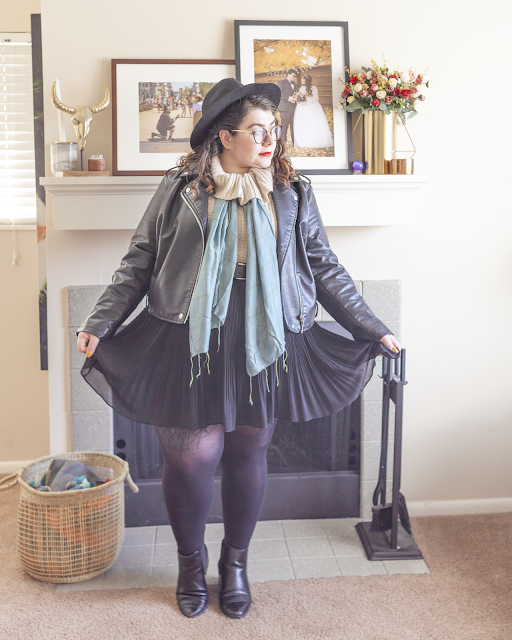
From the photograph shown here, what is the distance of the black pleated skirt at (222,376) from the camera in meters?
1.75

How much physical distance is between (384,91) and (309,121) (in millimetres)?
283

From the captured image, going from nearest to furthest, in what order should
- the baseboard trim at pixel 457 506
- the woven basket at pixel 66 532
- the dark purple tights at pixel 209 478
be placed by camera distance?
1. the dark purple tights at pixel 209 478
2. the woven basket at pixel 66 532
3. the baseboard trim at pixel 457 506

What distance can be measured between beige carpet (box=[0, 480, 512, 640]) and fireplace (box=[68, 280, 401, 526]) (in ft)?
1.44

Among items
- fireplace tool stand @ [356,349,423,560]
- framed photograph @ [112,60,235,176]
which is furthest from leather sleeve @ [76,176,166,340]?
fireplace tool stand @ [356,349,423,560]

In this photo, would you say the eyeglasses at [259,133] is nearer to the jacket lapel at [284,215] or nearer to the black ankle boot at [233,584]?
the jacket lapel at [284,215]

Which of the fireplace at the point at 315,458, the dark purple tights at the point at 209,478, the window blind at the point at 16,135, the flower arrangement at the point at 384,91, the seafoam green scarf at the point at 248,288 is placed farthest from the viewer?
the window blind at the point at 16,135

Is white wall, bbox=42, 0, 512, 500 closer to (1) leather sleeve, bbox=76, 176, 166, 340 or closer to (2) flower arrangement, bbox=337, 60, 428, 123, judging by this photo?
(2) flower arrangement, bbox=337, 60, 428, 123

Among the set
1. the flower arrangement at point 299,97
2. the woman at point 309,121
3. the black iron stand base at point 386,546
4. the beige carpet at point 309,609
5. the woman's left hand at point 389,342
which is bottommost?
the beige carpet at point 309,609

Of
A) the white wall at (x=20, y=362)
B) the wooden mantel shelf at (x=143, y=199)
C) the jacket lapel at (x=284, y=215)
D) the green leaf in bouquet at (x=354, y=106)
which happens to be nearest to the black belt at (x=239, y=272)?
the jacket lapel at (x=284, y=215)

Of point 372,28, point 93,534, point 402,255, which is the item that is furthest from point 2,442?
point 372,28

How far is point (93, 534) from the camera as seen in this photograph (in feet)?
6.67

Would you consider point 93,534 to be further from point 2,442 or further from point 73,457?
point 2,442

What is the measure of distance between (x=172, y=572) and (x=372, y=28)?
2076 millimetres

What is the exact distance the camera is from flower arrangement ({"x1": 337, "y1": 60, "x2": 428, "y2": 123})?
212 cm
